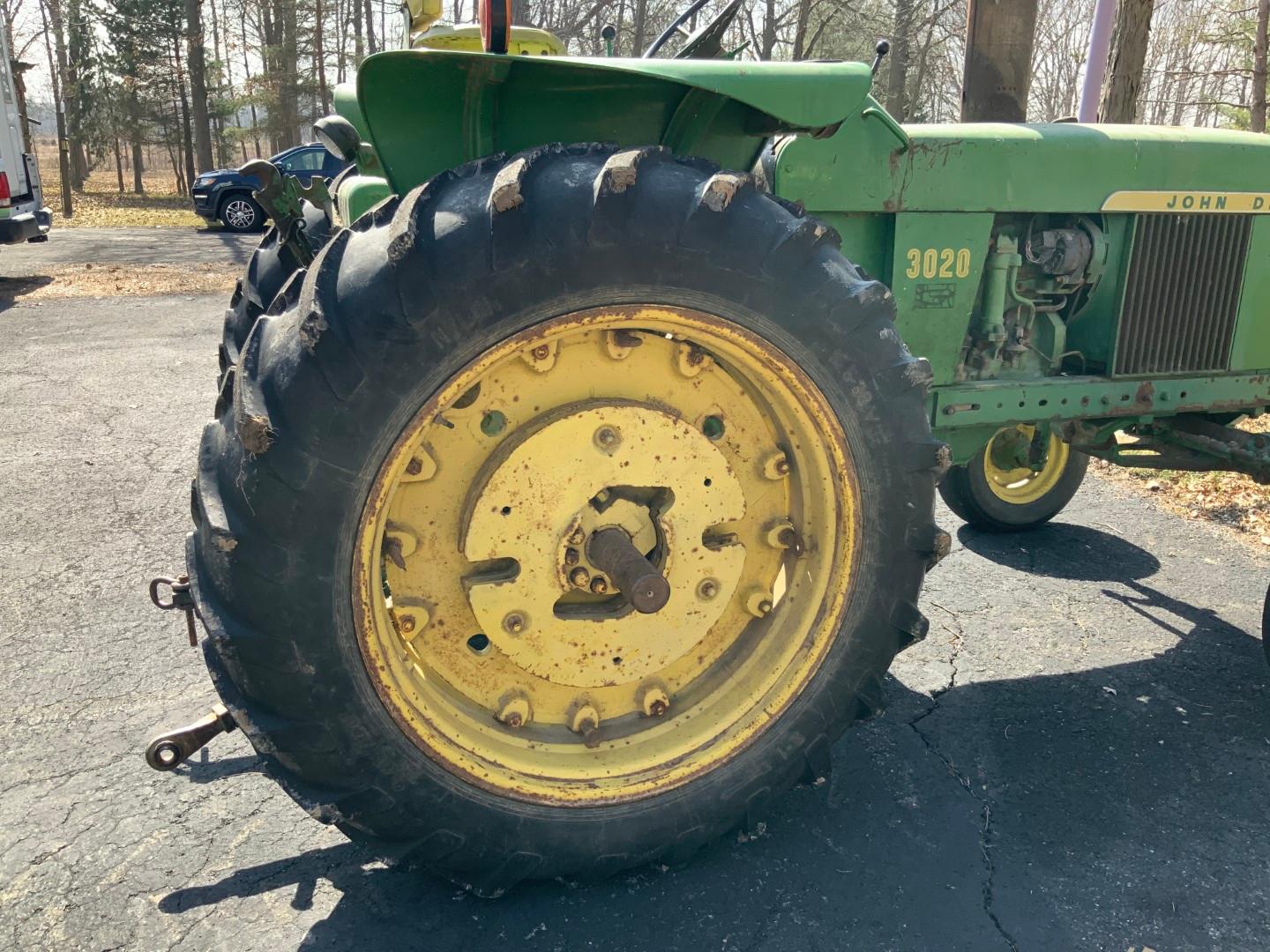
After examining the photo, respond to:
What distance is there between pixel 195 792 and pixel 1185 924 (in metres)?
2.38

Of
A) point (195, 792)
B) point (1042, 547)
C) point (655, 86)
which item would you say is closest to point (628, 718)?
point (195, 792)

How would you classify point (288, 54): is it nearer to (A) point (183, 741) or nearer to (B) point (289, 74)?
(B) point (289, 74)

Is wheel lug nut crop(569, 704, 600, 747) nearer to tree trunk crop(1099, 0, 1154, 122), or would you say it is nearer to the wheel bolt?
the wheel bolt

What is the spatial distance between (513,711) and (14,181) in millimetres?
13455

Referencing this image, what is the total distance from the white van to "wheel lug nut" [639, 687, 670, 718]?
12.6 m

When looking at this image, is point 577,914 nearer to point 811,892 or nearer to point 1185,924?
point 811,892

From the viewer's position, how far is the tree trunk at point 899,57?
67.7 feet

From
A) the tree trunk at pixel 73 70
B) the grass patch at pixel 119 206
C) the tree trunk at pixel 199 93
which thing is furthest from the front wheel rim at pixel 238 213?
the tree trunk at pixel 73 70

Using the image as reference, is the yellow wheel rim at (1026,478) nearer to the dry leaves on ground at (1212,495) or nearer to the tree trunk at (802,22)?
the dry leaves on ground at (1212,495)

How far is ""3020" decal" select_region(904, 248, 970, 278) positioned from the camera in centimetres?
281

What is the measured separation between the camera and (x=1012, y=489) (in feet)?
14.7

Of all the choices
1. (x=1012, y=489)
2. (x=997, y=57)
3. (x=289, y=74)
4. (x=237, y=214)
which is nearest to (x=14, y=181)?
(x=237, y=214)

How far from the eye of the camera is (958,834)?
244 cm

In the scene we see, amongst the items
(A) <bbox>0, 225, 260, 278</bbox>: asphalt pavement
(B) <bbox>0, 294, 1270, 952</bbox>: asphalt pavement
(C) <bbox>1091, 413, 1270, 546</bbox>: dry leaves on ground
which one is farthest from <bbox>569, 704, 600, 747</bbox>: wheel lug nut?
(A) <bbox>0, 225, 260, 278</bbox>: asphalt pavement
